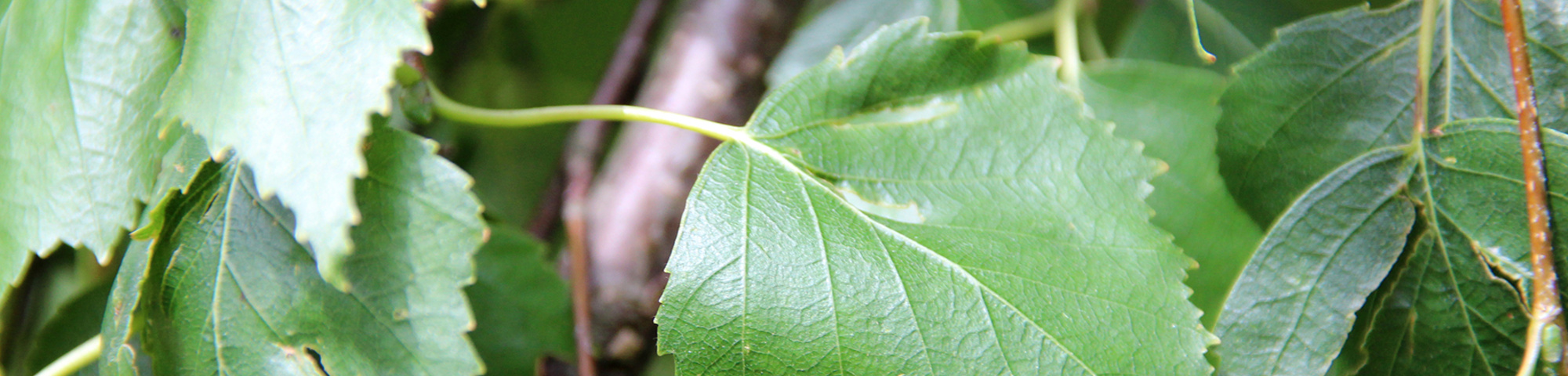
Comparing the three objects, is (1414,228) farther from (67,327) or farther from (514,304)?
(67,327)

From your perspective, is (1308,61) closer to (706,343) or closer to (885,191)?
(885,191)

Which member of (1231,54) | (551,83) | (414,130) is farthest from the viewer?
(551,83)

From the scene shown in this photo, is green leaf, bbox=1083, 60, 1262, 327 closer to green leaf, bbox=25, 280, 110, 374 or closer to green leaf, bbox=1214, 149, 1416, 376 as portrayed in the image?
green leaf, bbox=1214, 149, 1416, 376

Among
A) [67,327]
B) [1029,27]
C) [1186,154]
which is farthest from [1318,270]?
[67,327]

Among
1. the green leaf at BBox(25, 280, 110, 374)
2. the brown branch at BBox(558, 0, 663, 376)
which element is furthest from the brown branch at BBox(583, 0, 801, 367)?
the green leaf at BBox(25, 280, 110, 374)

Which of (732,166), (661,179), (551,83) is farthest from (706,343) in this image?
(551,83)

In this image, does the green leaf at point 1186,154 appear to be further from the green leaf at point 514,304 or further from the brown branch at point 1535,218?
the green leaf at point 514,304
